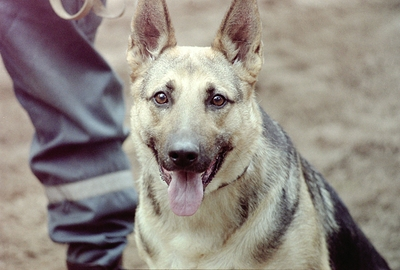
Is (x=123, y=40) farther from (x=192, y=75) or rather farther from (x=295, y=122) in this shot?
(x=192, y=75)

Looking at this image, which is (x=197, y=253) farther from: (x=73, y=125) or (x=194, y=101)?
(x=73, y=125)

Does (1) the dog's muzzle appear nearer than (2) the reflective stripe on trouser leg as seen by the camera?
Yes

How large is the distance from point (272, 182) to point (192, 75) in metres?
0.68

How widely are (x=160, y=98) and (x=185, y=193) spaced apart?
49 cm

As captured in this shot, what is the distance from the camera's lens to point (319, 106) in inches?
222

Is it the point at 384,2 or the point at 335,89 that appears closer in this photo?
the point at 335,89

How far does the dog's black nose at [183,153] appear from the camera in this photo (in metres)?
2.35

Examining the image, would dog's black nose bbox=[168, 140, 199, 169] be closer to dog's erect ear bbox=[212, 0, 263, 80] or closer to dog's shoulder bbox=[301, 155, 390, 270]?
dog's erect ear bbox=[212, 0, 263, 80]

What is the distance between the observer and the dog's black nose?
2354mm

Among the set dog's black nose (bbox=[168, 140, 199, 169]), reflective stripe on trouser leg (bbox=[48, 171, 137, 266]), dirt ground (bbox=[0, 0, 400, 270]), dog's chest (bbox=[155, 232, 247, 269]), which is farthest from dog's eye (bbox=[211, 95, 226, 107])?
dirt ground (bbox=[0, 0, 400, 270])

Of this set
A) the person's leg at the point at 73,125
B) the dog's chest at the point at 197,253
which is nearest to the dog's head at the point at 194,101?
the dog's chest at the point at 197,253

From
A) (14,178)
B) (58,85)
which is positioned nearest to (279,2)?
(14,178)

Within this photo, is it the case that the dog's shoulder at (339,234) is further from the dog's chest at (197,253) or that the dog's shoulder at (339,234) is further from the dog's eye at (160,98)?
the dog's eye at (160,98)

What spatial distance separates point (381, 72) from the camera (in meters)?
6.12
